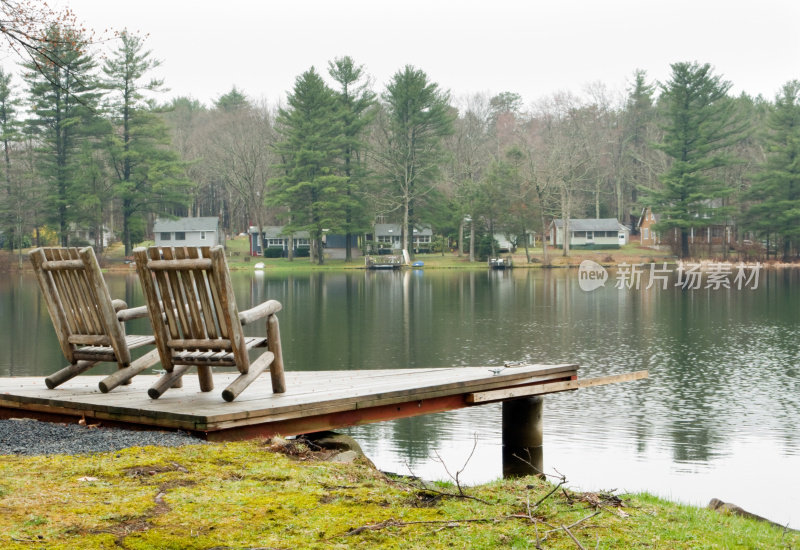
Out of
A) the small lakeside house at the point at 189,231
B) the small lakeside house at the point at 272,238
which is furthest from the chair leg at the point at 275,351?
the small lakeside house at the point at 189,231

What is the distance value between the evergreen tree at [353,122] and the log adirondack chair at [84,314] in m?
→ 56.6

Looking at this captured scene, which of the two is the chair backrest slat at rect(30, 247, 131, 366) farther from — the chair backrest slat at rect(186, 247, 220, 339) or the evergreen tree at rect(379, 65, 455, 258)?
the evergreen tree at rect(379, 65, 455, 258)

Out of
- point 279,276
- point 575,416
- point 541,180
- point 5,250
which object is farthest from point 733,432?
point 5,250

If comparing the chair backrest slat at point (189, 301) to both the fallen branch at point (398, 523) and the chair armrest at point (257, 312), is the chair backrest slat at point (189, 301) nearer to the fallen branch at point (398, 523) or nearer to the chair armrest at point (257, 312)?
the chair armrest at point (257, 312)

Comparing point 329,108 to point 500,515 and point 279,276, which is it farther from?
point 500,515

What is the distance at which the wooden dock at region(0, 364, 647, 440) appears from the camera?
6141 millimetres

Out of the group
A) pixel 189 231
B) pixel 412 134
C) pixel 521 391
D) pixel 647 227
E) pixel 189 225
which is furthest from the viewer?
pixel 647 227

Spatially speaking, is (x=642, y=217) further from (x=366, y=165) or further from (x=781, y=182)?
(x=366, y=165)

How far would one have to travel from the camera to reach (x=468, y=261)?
216 ft

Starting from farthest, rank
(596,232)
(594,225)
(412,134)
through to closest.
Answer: (594,225), (596,232), (412,134)

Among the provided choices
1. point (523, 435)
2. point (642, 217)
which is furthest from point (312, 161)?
point (523, 435)

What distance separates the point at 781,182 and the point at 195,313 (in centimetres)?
6004

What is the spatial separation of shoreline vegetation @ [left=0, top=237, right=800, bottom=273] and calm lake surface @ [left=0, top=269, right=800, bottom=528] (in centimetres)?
1826

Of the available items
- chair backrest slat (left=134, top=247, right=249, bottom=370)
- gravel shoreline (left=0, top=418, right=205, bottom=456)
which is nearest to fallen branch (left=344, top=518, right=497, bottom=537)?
gravel shoreline (left=0, top=418, right=205, bottom=456)
